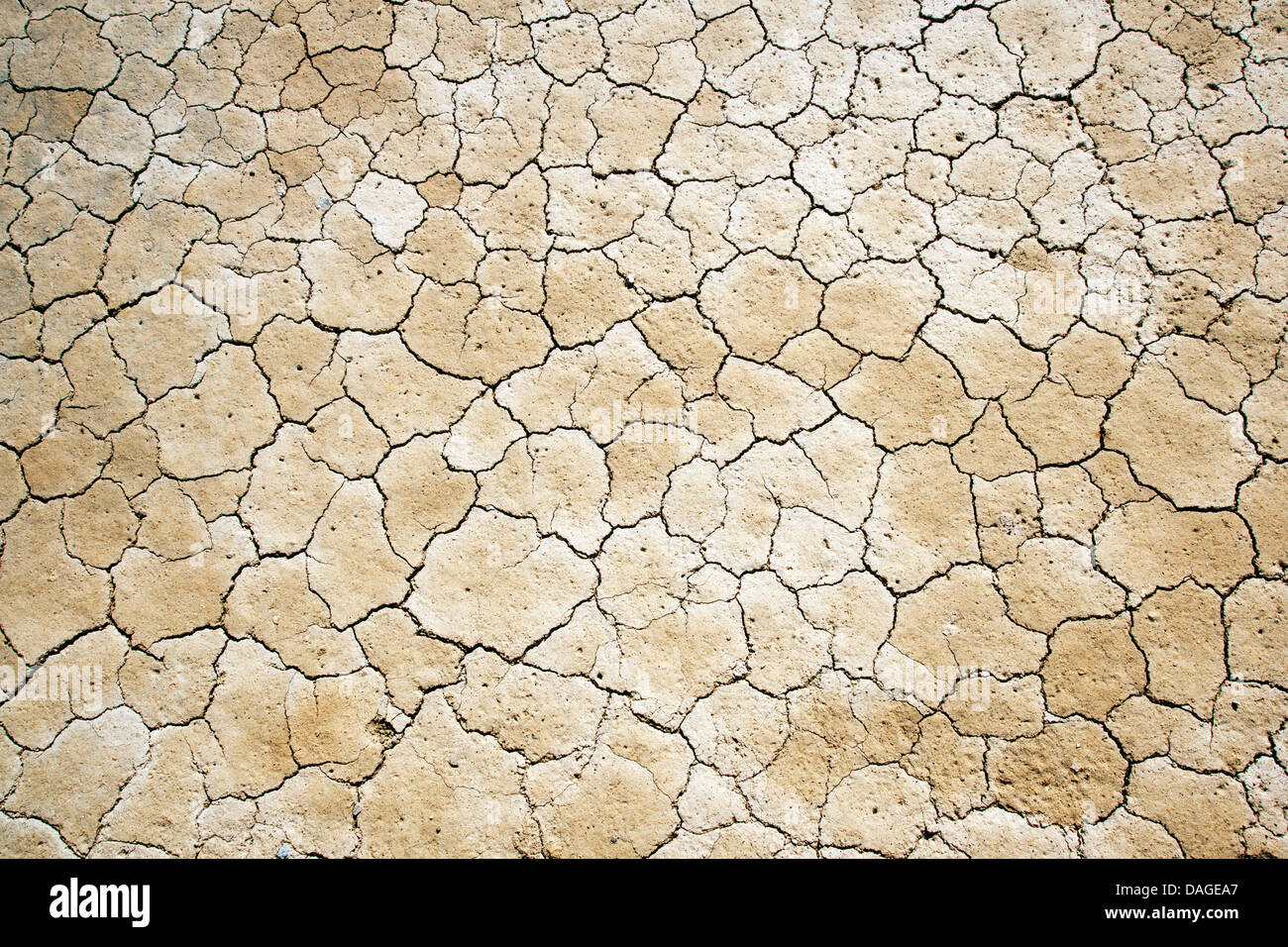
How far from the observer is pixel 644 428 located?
2596 millimetres

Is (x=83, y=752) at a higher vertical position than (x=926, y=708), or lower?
higher

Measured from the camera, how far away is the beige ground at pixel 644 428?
7.61 feet

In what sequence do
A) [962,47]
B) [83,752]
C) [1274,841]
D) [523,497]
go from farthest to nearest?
[962,47], [523,497], [83,752], [1274,841]

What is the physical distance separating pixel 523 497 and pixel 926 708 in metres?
1.45

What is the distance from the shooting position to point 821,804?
2277 millimetres

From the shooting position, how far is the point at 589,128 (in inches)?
114

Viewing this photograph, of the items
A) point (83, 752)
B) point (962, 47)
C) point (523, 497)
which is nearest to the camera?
point (83, 752)

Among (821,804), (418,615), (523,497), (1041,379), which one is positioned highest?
(1041,379)

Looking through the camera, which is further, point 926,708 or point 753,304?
point 753,304

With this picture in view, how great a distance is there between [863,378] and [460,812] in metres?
1.92

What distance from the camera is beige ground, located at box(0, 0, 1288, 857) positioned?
2320mm

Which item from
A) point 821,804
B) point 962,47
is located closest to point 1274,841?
point 821,804

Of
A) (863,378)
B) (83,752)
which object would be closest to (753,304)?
(863,378)
